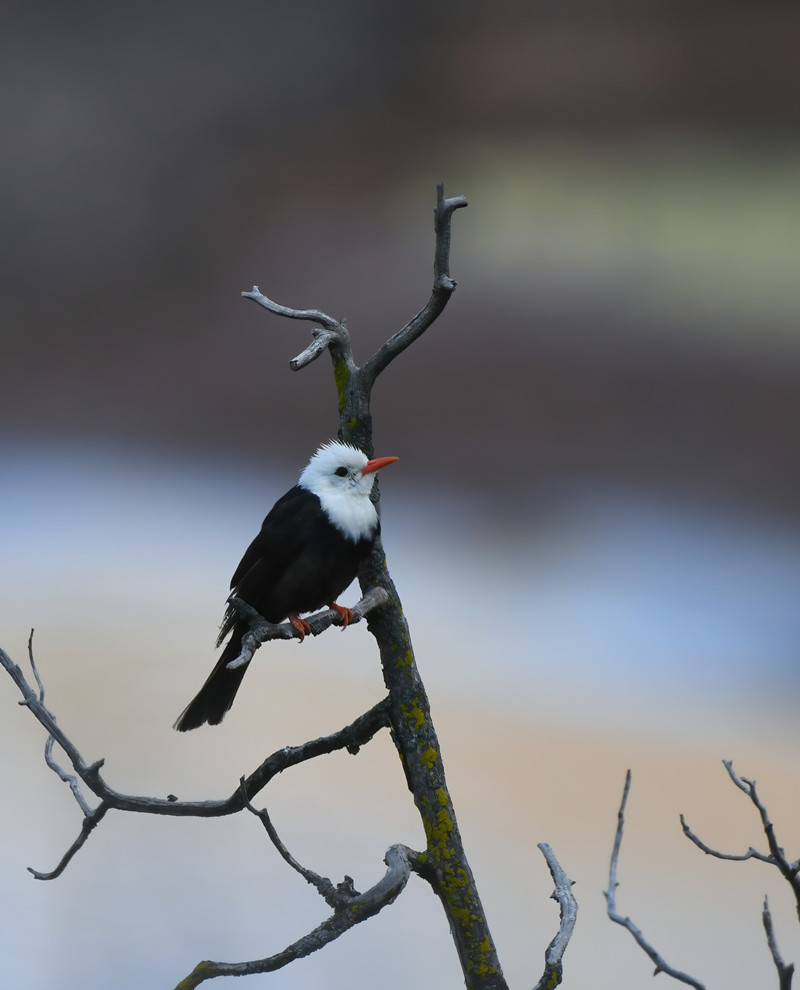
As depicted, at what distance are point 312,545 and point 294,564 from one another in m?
0.05

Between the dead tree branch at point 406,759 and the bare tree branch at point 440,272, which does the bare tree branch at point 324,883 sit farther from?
the bare tree branch at point 440,272

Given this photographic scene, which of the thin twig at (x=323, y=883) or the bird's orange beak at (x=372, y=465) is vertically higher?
the bird's orange beak at (x=372, y=465)

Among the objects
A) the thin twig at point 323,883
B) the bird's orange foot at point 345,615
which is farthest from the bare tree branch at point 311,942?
the bird's orange foot at point 345,615

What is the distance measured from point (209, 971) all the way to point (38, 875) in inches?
11.6

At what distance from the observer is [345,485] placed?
4.63ft

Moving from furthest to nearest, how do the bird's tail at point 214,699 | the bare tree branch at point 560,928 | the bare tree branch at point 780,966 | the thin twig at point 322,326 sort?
the bird's tail at point 214,699 → the thin twig at point 322,326 → the bare tree branch at point 560,928 → the bare tree branch at point 780,966

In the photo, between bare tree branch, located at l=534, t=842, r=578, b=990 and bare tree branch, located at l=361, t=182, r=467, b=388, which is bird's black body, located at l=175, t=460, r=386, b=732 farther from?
bare tree branch, located at l=534, t=842, r=578, b=990

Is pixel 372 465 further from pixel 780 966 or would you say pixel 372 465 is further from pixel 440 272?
pixel 780 966

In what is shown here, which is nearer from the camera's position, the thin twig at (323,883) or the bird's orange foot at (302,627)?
the thin twig at (323,883)

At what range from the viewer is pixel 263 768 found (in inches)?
50.9

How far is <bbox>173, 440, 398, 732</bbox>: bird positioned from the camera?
1.35 meters

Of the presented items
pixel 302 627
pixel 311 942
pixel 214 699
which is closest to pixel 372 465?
pixel 302 627

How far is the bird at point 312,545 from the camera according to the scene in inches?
53.0

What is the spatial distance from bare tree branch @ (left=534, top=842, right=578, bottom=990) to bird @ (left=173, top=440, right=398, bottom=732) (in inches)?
15.7
